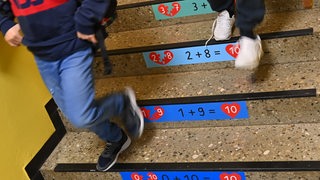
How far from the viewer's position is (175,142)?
1574mm

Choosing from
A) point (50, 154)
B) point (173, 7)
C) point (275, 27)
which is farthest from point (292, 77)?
point (50, 154)

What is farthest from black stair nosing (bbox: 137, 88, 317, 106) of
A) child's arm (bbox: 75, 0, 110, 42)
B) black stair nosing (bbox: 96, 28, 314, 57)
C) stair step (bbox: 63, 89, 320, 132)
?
child's arm (bbox: 75, 0, 110, 42)

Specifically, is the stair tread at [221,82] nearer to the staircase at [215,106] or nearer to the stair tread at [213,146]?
the staircase at [215,106]

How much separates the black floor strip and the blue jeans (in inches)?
16.8

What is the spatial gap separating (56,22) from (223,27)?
2.29ft

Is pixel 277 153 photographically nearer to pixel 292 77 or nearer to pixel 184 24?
pixel 292 77

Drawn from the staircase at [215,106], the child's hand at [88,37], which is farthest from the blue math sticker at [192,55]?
the child's hand at [88,37]

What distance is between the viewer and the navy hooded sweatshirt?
1125mm

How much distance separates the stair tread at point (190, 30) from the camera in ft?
5.28

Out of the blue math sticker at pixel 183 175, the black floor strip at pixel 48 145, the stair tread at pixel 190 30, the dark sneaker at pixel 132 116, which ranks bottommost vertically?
the blue math sticker at pixel 183 175

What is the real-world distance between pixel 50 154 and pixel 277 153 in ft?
3.09

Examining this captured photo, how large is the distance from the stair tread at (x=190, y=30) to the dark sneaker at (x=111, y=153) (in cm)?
47

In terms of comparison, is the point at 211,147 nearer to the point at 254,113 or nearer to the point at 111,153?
the point at 254,113

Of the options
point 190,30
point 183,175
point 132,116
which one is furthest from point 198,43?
point 183,175
